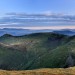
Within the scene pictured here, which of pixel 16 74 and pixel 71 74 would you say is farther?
pixel 71 74

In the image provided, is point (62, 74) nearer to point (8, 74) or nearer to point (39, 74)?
point (39, 74)

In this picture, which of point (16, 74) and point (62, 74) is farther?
point (62, 74)

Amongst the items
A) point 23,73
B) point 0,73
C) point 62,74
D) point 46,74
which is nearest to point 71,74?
point 62,74

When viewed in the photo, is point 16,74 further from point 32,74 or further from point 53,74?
point 53,74

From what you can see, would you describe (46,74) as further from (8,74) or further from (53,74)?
(8,74)

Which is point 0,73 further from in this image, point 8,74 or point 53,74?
point 53,74

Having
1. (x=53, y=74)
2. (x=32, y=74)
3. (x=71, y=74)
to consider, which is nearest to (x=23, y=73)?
(x=32, y=74)

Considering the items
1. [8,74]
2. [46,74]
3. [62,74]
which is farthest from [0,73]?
[62,74]
